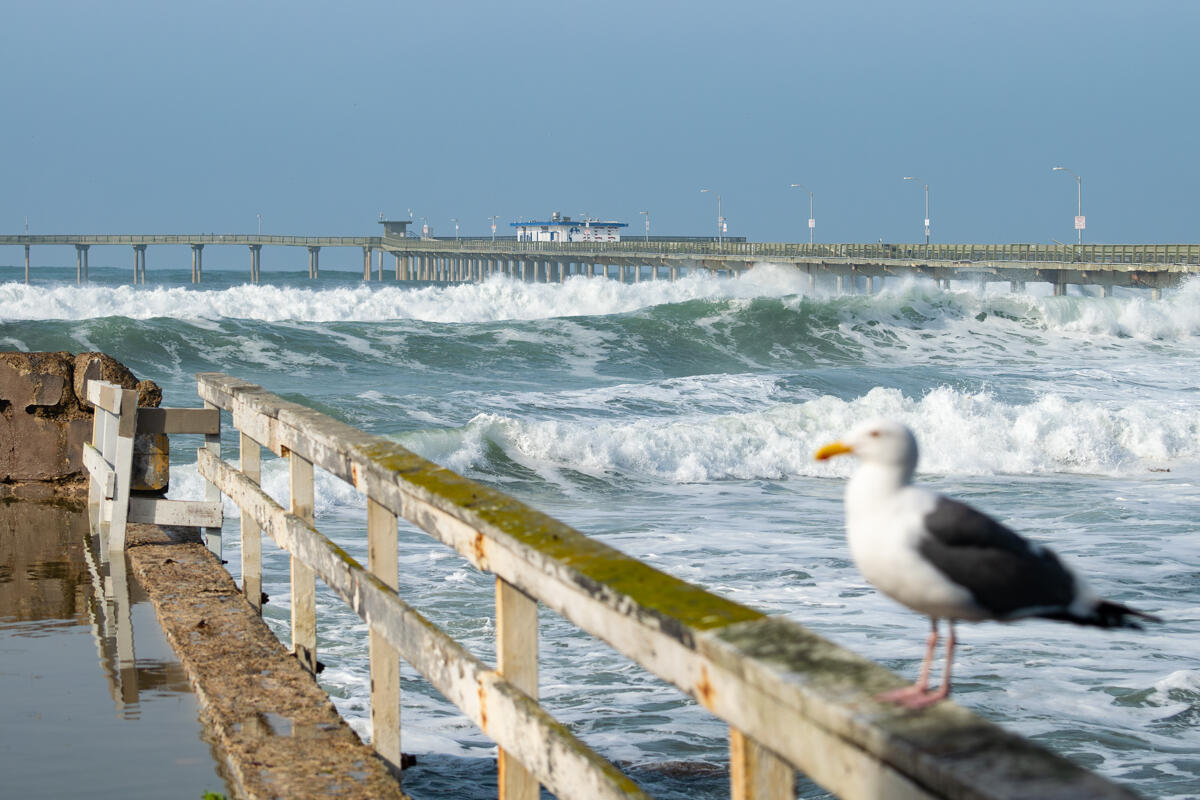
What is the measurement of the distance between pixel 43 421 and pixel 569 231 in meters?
118

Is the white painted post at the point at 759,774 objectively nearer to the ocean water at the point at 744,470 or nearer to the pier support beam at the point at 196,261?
the ocean water at the point at 744,470


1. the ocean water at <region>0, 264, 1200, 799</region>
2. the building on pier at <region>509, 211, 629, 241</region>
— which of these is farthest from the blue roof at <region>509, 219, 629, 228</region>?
the ocean water at <region>0, 264, 1200, 799</region>

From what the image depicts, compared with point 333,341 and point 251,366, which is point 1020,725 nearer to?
point 251,366

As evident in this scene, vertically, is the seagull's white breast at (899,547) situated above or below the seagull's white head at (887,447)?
below

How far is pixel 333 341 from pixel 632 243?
244 feet

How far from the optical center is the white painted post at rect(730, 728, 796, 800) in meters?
1.75

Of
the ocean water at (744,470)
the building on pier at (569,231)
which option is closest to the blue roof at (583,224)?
the building on pier at (569,231)

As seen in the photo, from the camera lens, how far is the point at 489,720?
8.74ft

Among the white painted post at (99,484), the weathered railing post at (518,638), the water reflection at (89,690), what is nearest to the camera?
the weathered railing post at (518,638)

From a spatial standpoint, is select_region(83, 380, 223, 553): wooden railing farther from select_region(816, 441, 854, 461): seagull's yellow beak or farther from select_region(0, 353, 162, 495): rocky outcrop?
select_region(816, 441, 854, 461): seagull's yellow beak

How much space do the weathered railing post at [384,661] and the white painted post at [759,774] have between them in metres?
1.82

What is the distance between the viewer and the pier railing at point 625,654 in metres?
1.44

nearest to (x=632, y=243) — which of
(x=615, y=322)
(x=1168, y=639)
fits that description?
(x=615, y=322)

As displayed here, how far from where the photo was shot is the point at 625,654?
6.64 ft
